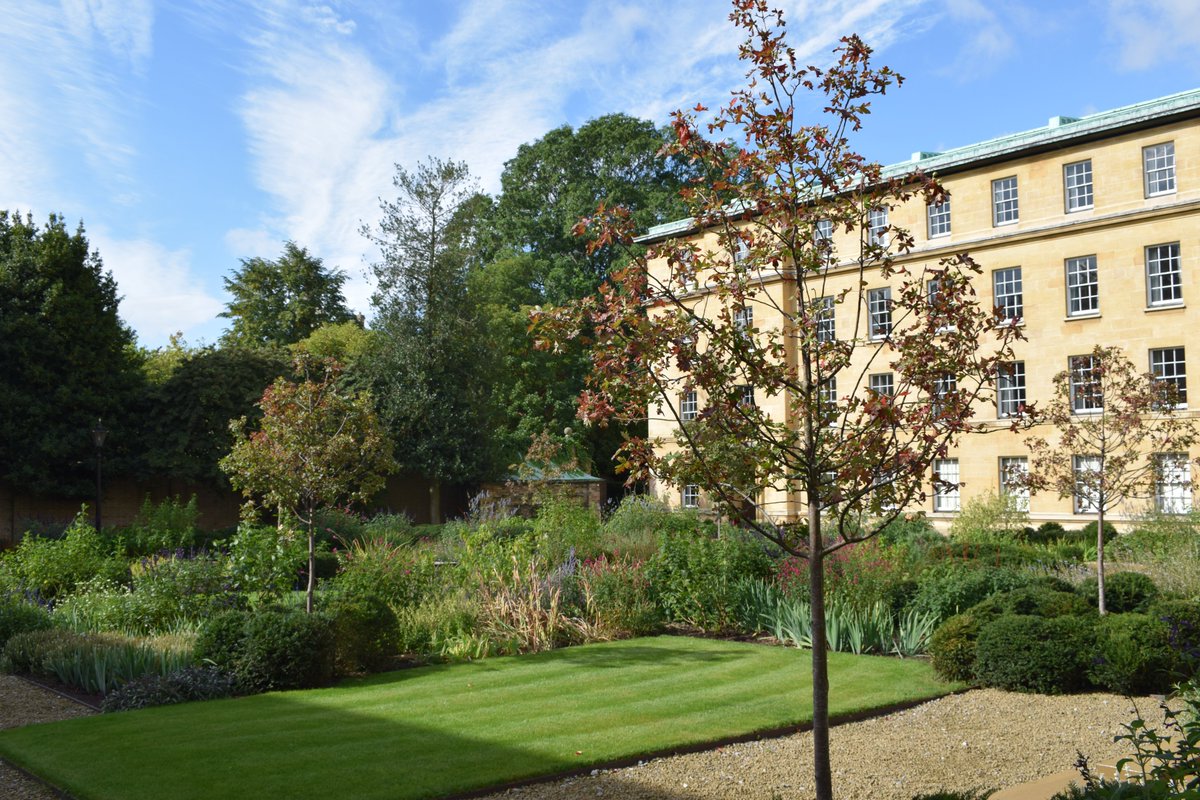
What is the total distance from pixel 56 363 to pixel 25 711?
2401cm

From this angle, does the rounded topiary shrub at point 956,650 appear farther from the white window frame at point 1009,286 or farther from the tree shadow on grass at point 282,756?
the white window frame at point 1009,286

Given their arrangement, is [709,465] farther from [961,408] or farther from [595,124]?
[595,124]

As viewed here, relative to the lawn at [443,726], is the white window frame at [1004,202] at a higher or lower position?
higher

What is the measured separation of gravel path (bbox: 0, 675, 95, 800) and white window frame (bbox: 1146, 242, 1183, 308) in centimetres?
2839

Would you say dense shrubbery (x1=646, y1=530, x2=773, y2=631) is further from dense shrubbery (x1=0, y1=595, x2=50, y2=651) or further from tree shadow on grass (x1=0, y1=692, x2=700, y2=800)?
dense shrubbery (x1=0, y1=595, x2=50, y2=651)

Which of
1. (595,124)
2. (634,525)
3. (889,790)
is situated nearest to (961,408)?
(889,790)

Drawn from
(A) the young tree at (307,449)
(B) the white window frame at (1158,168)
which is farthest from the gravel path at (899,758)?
(B) the white window frame at (1158,168)

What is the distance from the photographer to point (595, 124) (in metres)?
44.3

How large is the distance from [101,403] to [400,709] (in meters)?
25.6

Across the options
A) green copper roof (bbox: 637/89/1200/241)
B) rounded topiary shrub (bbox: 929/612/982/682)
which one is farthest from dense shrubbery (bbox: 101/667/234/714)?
green copper roof (bbox: 637/89/1200/241)

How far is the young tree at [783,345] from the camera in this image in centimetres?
505

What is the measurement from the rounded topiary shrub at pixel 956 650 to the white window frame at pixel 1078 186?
2337 cm

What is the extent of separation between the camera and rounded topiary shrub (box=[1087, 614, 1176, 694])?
888 centimetres

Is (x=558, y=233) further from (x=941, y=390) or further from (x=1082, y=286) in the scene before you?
(x=941, y=390)
